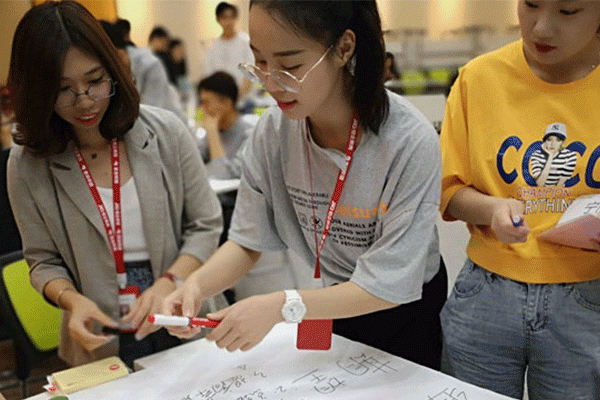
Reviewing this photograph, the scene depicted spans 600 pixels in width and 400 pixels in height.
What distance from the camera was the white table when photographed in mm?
1207

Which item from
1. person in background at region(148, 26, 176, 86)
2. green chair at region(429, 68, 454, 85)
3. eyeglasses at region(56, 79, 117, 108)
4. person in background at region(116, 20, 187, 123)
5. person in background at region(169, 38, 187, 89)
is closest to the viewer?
eyeglasses at region(56, 79, 117, 108)

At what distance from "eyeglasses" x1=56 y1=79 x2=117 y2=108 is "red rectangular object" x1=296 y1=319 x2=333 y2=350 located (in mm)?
711

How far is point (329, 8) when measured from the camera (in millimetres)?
1078

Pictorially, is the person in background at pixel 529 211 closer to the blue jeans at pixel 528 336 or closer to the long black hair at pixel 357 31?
the blue jeans at pixel 528 336

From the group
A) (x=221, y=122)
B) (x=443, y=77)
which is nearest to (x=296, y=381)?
(x=443, y=77)

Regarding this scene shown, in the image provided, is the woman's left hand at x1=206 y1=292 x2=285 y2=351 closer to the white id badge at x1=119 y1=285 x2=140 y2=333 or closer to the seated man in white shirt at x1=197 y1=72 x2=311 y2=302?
the white id badge at x1=119 y1=285 x2=140 y2=333

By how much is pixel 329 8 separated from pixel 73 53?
0.64 meters

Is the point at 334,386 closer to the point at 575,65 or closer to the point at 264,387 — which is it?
the point at 264,387

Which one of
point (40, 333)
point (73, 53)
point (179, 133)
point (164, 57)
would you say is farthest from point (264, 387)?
point (164, 57)

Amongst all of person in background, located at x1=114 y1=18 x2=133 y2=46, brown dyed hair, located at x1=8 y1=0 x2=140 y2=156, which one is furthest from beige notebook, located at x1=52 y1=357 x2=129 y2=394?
person in background, located at x1=114 y1=18 x2=133 y2=46

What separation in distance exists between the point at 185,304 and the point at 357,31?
65 cm

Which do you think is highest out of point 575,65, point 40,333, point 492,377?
point 575,65

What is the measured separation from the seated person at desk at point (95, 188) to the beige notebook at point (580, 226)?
2.91 ft

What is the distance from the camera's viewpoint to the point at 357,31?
44.6 inches
